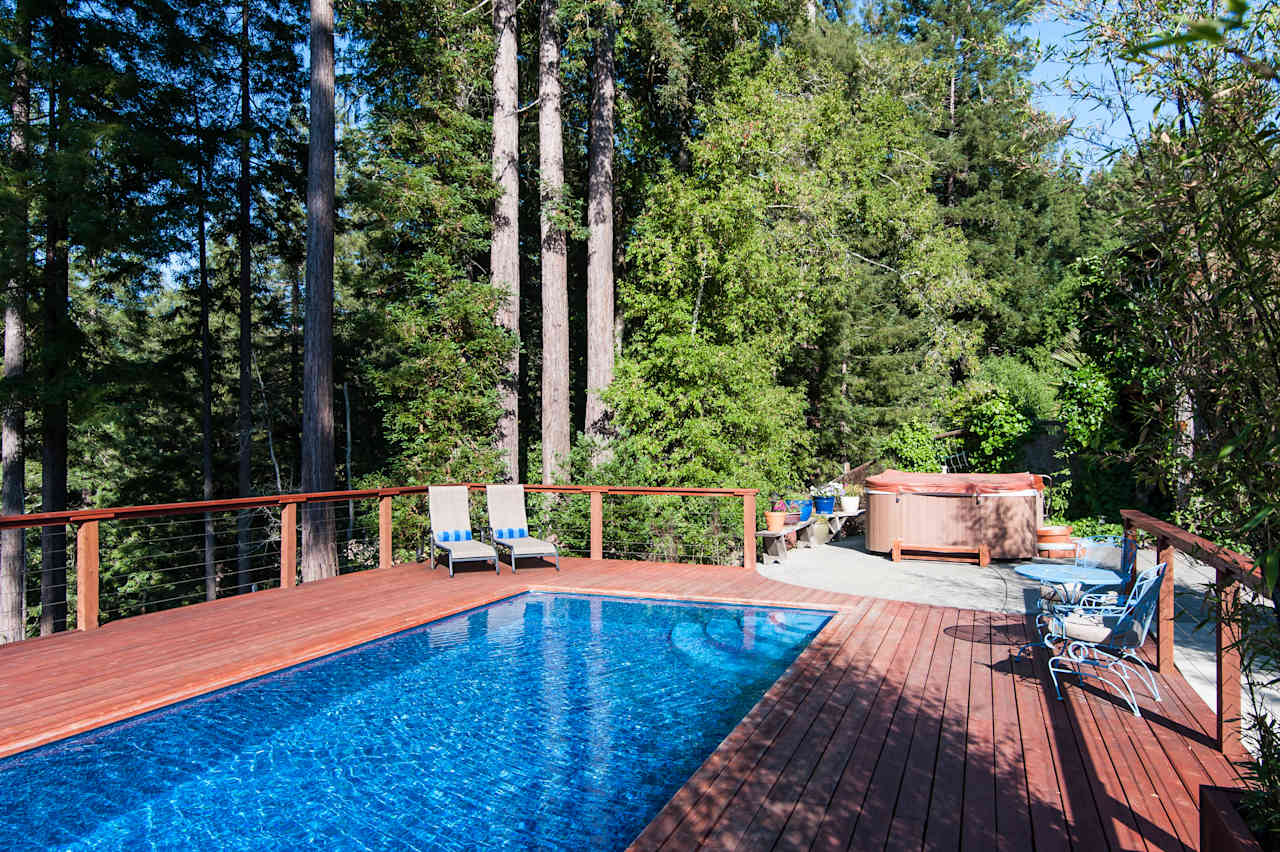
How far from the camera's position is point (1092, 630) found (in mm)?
3842

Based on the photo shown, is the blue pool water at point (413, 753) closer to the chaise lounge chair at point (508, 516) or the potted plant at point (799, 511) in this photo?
the chaise lounge chair at point (508, 516)

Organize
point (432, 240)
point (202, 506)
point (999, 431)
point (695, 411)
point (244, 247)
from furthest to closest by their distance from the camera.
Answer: point (999, 431) < point (244, 247) < point (695, 411) < point (432, 240) < point (202, 506)

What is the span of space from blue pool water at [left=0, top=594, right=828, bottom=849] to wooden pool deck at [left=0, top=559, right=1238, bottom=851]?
1.09ft

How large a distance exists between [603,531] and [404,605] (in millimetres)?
3617

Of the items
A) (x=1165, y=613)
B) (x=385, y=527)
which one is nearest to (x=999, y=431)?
(x=1165, y=613)

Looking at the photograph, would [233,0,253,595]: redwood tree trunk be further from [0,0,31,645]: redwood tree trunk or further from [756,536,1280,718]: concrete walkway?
[756,536,1280,718]: concrete walkway

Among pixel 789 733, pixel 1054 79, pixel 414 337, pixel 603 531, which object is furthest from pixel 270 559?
pixel 1054 79

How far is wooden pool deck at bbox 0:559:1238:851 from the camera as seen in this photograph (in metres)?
2.67

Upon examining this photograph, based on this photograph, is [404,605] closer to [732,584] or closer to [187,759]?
[187,759]

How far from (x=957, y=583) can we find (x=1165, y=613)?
321 cm

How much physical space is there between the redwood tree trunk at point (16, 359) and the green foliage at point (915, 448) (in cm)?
1582

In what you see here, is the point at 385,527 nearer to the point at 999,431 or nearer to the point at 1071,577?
the point at 1071,577

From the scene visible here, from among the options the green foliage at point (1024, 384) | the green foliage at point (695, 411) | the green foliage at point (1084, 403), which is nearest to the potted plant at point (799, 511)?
the green foliage at point (695, 411)

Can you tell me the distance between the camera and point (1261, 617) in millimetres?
1918
